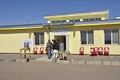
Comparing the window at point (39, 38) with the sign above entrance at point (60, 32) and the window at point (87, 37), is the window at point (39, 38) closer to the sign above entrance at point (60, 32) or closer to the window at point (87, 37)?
the sign above entrance at point (60, 32)

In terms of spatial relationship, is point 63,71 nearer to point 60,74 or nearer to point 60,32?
point 60,74

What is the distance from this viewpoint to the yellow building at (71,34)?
25.5 meters

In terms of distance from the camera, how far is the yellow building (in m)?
25.5

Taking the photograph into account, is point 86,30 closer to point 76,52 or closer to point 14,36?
point 76,52

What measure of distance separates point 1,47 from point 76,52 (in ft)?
31.9

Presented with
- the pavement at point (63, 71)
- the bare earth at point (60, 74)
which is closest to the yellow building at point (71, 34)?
the pavement at point (63, 71)

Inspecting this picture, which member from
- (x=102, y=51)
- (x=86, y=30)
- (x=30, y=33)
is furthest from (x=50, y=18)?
(x=102, y=51)

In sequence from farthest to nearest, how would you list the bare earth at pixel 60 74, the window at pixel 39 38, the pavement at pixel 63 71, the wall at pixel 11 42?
the wall at pixel 11 42 < the window at pixel 39 38 < the pavement at pixel 63 71 < the bare earth at pixel 60 74

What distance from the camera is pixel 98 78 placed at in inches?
452

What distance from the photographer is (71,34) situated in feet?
89.8

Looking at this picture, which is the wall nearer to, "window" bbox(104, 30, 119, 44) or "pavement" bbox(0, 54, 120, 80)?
"window" bbox(104, 30, 119, 44)

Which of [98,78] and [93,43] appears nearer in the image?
[98,78]

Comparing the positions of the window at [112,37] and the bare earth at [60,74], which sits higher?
the window at [112,37]

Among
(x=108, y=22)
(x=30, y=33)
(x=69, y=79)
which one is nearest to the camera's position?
(x=69, y=79)
